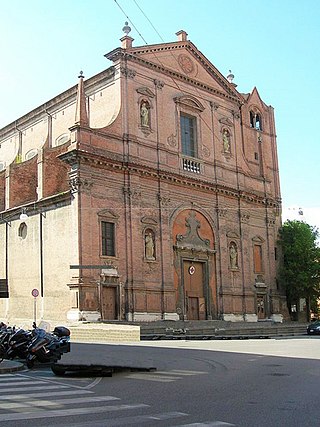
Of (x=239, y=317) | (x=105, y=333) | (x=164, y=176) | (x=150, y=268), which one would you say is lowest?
(x=105, y=333)

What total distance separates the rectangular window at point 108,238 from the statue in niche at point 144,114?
724 cm

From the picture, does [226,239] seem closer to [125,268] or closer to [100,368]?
[125,268]

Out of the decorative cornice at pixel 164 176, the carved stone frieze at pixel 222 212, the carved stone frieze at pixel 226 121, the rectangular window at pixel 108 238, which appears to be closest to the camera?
the decorative cornice at pixel 164 176

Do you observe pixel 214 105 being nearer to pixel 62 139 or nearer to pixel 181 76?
pixel 181 76

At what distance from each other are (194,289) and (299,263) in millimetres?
10758

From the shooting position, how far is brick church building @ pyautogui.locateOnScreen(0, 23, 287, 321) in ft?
101

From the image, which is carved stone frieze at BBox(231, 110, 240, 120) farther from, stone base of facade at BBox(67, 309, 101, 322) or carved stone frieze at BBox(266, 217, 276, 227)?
stone base of facade at BBox(67, 309, 101, 322)

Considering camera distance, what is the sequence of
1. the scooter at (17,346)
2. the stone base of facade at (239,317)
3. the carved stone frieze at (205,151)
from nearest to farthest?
1. the scooter at (17,346)
2. the stone base of facade at (239,317)
3. the carved stone frieze at (205,151)

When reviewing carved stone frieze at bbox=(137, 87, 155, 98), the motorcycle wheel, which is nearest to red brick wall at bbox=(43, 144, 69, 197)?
carved stone frieze at bbox=(137, 87, 155, 98)

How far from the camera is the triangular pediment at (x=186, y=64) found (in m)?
36.0

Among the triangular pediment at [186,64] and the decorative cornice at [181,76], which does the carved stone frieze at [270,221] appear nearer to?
the decorative cornice at [181,76]

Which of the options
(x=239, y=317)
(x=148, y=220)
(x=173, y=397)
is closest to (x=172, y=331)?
(x=148, y=220)

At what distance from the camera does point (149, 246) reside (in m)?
33.4

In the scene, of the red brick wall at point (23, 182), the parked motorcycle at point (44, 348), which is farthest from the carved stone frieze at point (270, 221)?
the parked motorcycle at point (44, 348)
